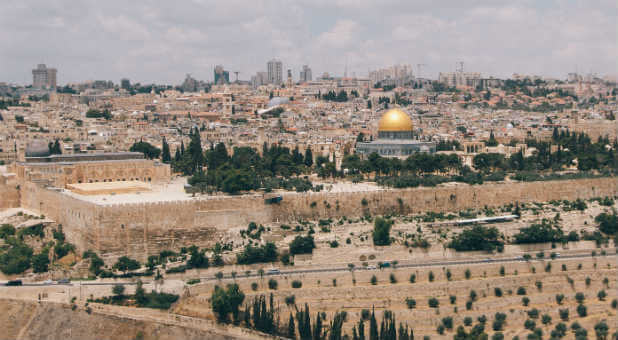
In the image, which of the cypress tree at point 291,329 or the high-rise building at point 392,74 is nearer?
the cypress tree at point 291,329

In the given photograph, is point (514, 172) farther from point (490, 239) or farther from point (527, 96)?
point (527, 96)

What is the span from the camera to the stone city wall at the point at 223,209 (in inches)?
1416

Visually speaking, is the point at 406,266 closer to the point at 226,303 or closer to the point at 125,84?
the point at 226,303

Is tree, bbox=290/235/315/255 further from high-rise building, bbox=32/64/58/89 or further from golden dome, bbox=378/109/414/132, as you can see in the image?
high-rise building, bbox=32/64/58/89

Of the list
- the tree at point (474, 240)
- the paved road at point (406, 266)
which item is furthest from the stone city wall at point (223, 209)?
the tree at point (474, 240)

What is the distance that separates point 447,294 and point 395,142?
22115 millimetres

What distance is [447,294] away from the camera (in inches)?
1326

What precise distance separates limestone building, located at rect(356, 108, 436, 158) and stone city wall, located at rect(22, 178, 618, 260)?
34.3 ft

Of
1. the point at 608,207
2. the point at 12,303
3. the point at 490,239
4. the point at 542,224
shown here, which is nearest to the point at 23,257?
the point at 12,303

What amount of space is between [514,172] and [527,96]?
59.9 metres

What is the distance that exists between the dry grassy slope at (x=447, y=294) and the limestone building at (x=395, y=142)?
19.2 m

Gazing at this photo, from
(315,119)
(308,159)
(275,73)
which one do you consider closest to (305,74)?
(275,73)

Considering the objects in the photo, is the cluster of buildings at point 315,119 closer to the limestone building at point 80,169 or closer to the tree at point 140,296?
the limestone building at point 80,169

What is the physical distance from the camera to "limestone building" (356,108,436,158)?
54531 mm
